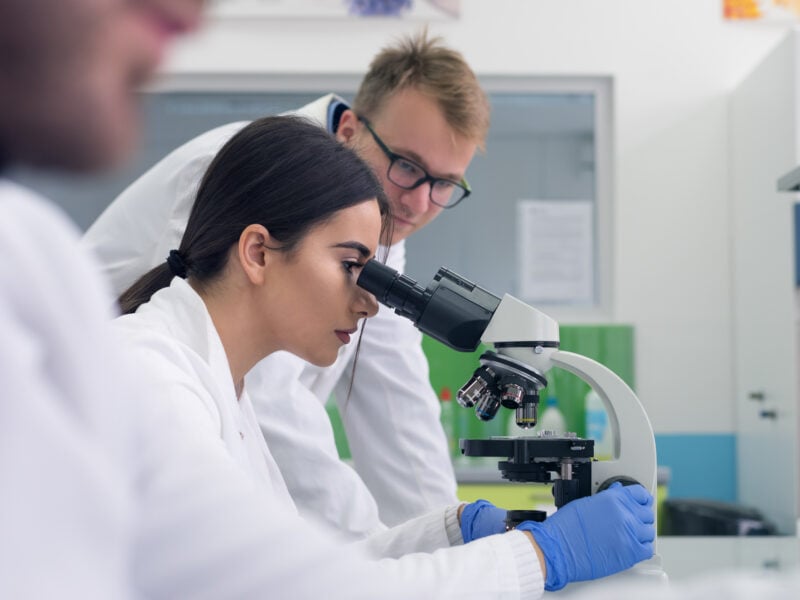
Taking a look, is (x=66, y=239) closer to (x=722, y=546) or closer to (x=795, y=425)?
(x=722, y=546)

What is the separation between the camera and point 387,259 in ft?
6.57

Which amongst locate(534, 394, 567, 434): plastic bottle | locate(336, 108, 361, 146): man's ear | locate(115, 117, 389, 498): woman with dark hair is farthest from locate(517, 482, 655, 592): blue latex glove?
locate(534, 394, 567, 434): plastic bottle

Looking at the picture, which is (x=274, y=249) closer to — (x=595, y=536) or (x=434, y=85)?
(x=595, y=536)

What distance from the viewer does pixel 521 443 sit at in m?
1.31

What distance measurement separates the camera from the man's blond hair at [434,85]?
1.98 metres

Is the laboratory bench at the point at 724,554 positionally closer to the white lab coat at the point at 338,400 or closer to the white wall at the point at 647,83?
the white lab coat at the point at 338,400

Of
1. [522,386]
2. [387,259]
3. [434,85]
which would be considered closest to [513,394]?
[522,386]

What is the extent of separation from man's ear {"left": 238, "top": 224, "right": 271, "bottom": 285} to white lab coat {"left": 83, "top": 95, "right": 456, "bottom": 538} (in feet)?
1.46

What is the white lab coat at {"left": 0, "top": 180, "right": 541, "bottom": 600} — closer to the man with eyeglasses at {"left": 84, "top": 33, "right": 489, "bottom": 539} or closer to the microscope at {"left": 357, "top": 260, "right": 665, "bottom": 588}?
the microscope at {"left": 357, "top": 260, "right": 665, "bottom": 588}

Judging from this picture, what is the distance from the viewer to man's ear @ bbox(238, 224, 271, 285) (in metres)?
1.43

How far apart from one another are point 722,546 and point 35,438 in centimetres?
165

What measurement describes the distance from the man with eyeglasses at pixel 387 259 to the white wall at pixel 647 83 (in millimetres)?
1909

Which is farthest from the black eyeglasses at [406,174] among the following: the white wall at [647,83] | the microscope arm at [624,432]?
the white wall at [647,83]

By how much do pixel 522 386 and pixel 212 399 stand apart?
43 cm
